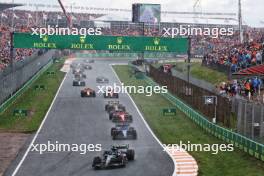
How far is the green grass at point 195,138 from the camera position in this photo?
28188 mm

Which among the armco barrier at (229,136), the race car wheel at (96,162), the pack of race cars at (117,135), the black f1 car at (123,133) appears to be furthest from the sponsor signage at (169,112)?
the race car wheel at (96,162)

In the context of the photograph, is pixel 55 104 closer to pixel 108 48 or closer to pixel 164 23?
pixel 108 48

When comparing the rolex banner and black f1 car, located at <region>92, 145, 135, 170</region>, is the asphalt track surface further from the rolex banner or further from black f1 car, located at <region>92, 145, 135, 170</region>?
the rolex banner

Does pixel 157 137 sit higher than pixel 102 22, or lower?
lower

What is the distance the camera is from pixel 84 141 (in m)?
35.8

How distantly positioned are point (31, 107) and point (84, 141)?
16.2m

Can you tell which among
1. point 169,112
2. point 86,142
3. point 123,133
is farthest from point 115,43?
point 86,142

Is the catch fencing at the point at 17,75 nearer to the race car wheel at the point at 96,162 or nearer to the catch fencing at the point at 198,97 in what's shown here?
the catch fencing at the point at 198,97

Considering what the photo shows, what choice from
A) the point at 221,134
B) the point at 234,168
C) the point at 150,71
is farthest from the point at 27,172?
the point at 150,71

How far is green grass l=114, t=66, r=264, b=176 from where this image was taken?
28.2m

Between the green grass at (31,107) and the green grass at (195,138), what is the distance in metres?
8.60

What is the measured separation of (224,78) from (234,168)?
27.4m

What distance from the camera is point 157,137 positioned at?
3744 cm

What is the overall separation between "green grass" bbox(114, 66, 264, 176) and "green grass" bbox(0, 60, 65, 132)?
8596mm
